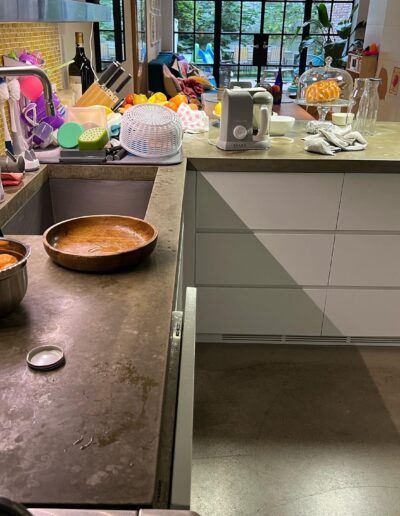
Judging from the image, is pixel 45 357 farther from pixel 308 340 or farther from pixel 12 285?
pixel 308 340

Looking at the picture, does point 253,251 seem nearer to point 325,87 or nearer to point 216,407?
point 216,407

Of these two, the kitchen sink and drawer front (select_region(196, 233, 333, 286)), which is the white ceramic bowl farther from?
the kitchen sink

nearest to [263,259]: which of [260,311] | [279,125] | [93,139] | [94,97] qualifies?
[260,311]

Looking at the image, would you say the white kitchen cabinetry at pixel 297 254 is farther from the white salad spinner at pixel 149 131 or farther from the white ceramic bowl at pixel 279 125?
the white ceramic bowl at pixel 279 125

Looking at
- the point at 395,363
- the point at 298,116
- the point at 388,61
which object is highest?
the point at 388,61

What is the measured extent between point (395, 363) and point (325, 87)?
1355 millimetres

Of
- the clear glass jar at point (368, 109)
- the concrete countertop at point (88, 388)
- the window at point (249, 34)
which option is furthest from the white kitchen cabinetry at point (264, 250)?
the window at point (249, 34)

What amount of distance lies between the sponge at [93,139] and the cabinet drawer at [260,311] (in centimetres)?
80

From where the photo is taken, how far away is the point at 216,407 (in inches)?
78.9

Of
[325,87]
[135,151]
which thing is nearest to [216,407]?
[135,151]

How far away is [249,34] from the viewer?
26.5ft

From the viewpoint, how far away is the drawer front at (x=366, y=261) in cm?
216

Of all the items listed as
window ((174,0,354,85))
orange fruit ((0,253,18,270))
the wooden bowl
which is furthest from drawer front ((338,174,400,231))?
window ((174,0,354,85))

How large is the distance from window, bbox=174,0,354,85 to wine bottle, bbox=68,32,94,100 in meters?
5.99
